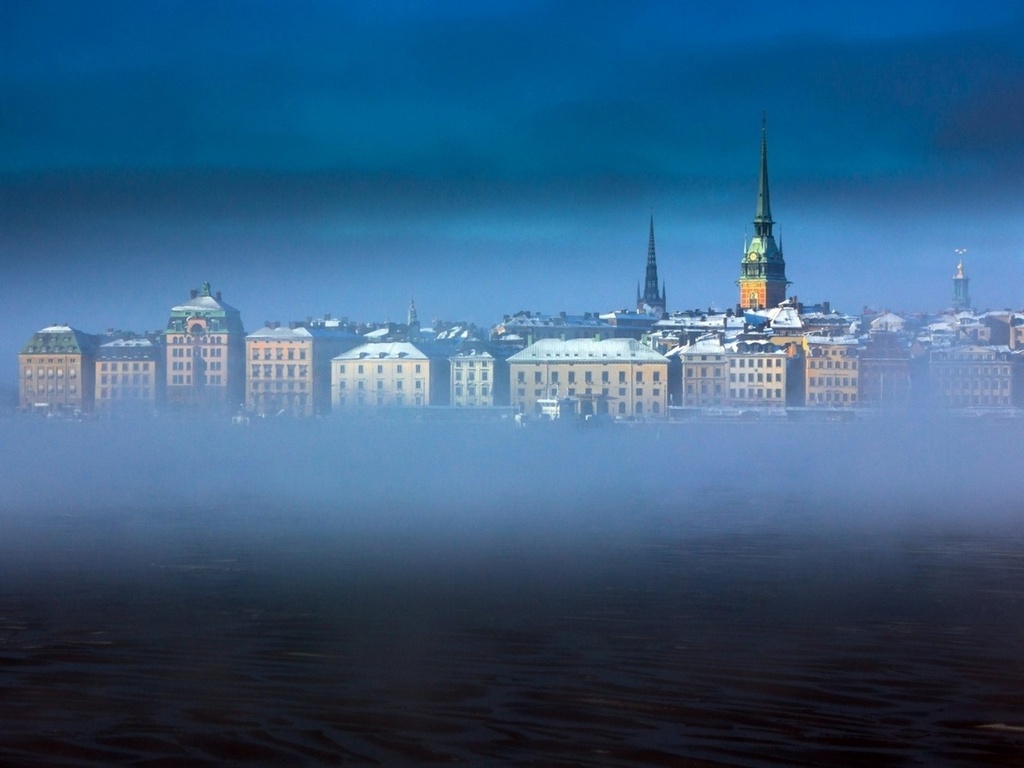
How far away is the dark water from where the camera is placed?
903 centimetres

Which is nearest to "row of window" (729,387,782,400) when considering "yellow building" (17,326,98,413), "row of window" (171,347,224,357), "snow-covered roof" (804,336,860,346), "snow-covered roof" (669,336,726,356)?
"snow-covered roof" (669,336,726,356)

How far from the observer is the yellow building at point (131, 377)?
117 m

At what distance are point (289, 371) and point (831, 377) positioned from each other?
34.5 metres

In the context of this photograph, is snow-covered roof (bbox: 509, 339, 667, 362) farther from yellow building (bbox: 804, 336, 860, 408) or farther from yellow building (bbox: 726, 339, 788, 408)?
yellow building (bbox: 804, 336, 860, 408)

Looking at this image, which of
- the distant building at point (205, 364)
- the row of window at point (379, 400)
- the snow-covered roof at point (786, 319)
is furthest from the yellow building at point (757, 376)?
the distant building at point (205, 364)

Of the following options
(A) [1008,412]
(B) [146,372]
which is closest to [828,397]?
(A) [1008,412]

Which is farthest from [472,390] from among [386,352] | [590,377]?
[590,377]

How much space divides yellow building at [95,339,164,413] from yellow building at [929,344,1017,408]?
5092 cm

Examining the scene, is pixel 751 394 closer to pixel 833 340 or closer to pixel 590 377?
pixel 590 377

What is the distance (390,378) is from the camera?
110 m

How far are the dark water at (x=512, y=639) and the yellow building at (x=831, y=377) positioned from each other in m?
84.1

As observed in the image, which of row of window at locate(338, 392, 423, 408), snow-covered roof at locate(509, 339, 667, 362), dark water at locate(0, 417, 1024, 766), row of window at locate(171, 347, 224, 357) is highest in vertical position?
row of window at locate(171, 347, 224, 357)

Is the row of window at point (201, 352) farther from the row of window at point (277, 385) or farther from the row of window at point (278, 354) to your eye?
the row of window at point (277, 385)

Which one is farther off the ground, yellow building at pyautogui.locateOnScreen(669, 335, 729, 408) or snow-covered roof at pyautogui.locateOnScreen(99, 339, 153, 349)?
snow-covered roof at pyautogui.locateOnScreen(99, 339, 153, 349)
